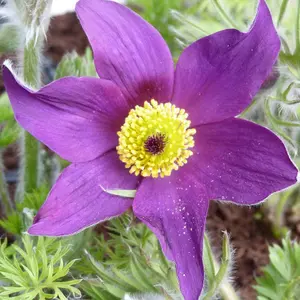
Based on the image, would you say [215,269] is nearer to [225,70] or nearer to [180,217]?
[180,217]

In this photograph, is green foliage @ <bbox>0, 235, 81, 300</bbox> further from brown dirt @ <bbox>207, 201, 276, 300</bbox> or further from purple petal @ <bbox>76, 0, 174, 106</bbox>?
brown dirt @ <bbox>207, 201, 276, 300</bbox>

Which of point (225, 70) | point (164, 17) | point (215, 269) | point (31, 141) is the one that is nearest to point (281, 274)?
point (215, 269)

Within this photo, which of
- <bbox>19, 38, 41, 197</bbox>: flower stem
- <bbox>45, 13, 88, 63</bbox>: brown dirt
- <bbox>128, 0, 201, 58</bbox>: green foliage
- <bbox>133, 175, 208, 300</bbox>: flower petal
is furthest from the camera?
<bbox>45, 13, 88, 63</bbox>: brown dirt

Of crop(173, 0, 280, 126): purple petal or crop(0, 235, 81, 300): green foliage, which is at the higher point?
crop(173, 0, 280, 126): purple petal

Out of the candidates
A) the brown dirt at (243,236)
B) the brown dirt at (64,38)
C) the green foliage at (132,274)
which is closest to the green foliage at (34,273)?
the green foliage at (132,274)

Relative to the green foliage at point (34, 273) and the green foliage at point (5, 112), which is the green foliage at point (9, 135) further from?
the green foliage at point (34, 273)

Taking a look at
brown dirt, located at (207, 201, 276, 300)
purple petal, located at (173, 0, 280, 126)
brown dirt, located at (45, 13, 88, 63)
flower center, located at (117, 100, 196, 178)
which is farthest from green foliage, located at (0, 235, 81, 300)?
brown dirt, located at (45, 13, 88, 63)
